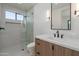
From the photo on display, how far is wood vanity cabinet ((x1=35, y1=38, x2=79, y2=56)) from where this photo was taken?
1.02 metres

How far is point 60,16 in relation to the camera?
5.13ft

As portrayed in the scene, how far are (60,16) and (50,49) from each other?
56 centimetres

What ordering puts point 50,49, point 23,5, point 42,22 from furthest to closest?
point 42,22, point 23,5, point 50,49

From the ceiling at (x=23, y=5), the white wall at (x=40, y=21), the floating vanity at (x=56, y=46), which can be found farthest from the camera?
the white wall at (x=40, y=21)

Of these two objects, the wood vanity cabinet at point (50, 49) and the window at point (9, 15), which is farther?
the window at point (9, 15)

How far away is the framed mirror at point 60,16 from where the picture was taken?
1.50 m

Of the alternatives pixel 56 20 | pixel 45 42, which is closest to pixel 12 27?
pixel 45 42

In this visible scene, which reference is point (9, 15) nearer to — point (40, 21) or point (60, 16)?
point (40, 21)

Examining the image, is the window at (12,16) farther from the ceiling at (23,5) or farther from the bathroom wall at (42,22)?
the bathroom wall at (42,22)

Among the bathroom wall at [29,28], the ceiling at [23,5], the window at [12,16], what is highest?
the ceiling at [23,5]

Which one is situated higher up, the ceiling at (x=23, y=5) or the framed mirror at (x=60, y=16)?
the ceiling at (x=23, y=5)

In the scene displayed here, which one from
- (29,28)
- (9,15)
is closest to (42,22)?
(29,28)

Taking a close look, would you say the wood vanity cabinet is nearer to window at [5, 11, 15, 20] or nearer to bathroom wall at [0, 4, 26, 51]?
bathroom wall at [0, 4, 26, 51]

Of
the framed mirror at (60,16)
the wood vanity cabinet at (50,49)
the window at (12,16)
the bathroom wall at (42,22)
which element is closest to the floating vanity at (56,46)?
the wood vanity cabinet at (50,49)
